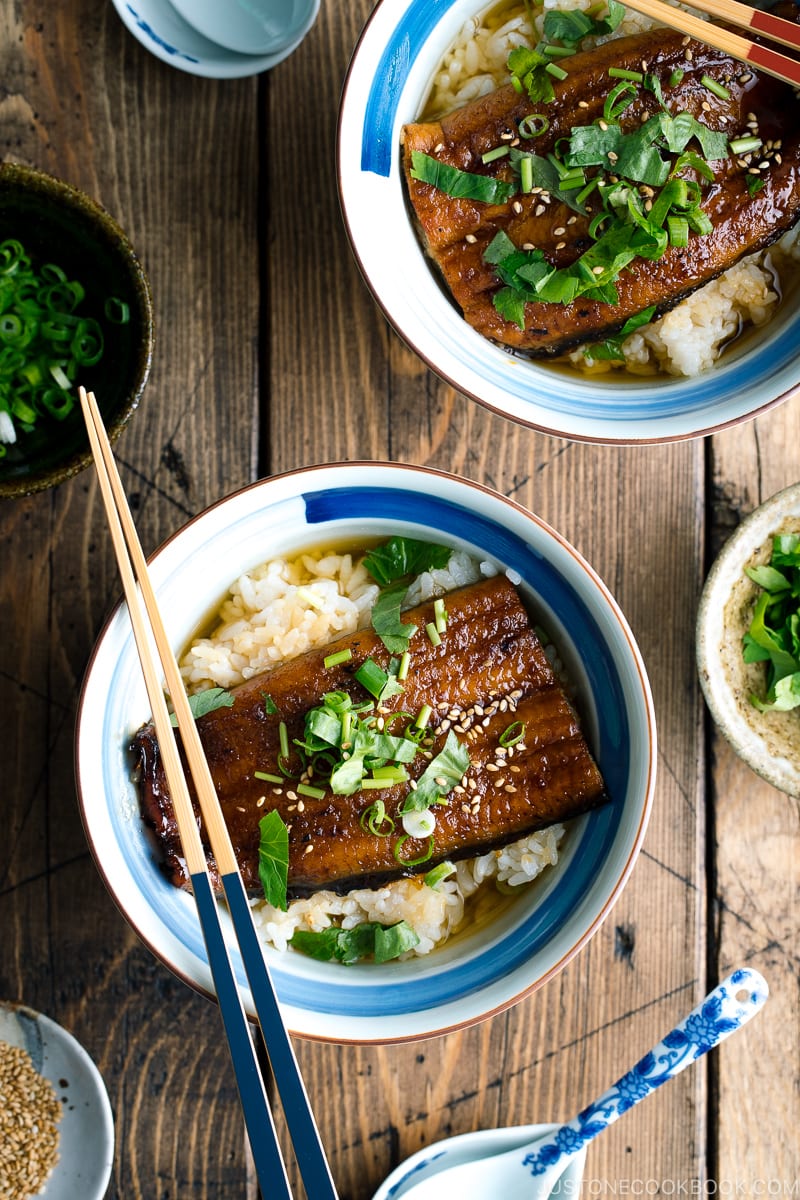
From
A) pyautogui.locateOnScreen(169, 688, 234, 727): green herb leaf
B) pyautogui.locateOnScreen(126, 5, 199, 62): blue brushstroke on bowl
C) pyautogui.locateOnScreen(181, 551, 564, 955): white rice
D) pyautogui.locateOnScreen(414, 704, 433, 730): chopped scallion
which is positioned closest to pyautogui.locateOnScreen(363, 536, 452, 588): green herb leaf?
pyautogui.locateOnScreen(181, 551, 564, 955): white rice

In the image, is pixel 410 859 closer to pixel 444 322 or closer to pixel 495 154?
pixel 444 322

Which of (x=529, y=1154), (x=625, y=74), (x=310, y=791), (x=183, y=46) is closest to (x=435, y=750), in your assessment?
(x=310, y=791)

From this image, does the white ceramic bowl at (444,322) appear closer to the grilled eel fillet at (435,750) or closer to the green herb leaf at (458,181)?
the green herb leaf at (458,181)

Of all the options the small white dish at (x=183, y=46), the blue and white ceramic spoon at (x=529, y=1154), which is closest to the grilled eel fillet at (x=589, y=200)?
the small white dish at (x=183, y=46)

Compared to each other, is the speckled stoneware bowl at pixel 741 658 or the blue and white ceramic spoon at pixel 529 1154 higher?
the speckled stoneware bowl at pixel 741 658

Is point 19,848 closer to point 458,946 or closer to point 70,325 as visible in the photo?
point 458,946

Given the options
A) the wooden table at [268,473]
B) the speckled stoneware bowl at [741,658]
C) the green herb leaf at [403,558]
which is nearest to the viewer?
the green herb leaf at [403,558]
